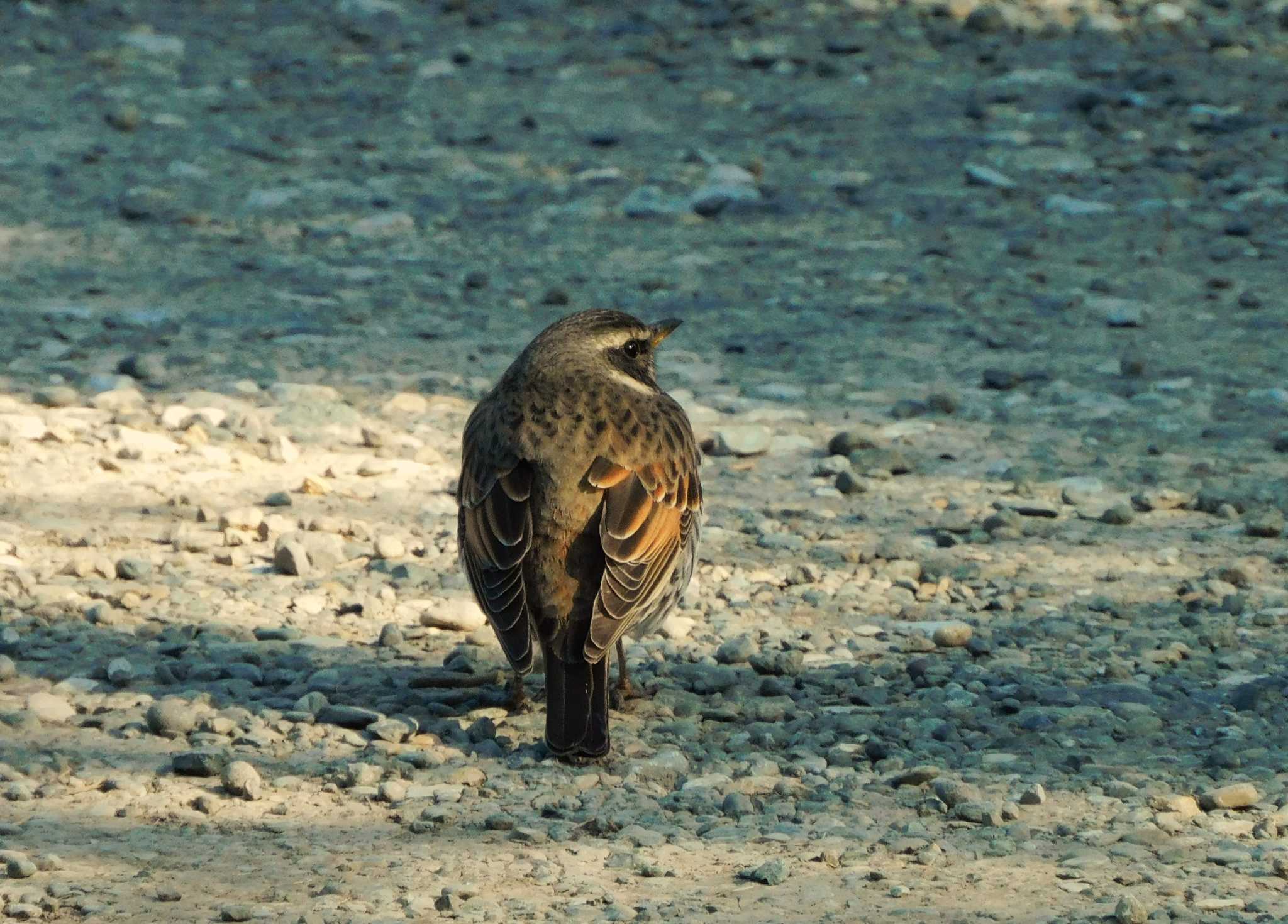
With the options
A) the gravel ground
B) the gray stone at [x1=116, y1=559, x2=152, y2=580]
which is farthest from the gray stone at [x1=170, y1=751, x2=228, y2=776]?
the gray stone at [x1=116, y1=559, x2=152, y2=580]

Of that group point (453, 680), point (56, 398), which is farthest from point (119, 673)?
point (56, 398)

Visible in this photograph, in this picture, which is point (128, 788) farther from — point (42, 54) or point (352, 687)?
point (42, 54)

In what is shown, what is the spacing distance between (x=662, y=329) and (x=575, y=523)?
1.34 m

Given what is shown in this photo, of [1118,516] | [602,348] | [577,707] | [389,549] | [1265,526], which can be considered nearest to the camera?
[577,707]

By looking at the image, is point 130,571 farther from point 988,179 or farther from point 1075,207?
point 988,179

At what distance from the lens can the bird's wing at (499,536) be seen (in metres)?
6.32

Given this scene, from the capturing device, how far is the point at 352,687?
22.6 ft

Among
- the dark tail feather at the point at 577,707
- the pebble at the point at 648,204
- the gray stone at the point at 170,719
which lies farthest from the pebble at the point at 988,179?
the gray stone at the point at 170,719

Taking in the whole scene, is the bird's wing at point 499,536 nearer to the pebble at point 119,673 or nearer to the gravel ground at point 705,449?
the gravel ground at point 705,449

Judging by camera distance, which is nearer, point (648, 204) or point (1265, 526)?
point (1265, 526)

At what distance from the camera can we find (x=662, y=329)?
7633 millimetres

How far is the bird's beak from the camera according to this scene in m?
7.59

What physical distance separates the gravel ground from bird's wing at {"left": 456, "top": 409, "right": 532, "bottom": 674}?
0.42 meters

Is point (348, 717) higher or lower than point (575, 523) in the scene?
lower
